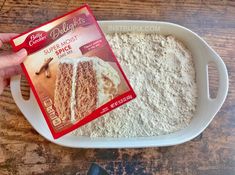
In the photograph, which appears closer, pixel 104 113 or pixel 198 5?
pixel 104 113

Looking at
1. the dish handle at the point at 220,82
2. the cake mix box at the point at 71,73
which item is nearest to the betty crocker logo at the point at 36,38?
the cake mix box at the point at 71,73

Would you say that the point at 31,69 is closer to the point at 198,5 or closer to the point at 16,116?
the point at 16,116

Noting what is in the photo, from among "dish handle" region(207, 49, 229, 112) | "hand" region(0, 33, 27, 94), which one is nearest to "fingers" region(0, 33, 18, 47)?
"hand" region(0, 33, 27, 94)

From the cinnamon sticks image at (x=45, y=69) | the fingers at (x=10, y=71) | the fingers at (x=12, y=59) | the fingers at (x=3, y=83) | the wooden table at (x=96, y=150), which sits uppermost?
the fingers at (x=12, y=59)

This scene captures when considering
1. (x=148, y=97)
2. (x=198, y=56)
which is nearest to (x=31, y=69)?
(x=148, y=97)

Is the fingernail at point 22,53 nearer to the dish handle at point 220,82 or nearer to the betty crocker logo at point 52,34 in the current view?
the betty crocker logo at point 52,34

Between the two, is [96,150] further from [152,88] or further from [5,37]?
[5,37]

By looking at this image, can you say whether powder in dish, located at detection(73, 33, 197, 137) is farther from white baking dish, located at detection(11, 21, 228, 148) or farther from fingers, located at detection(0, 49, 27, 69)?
fingers, located at detection(0, 49, 27, 69)
